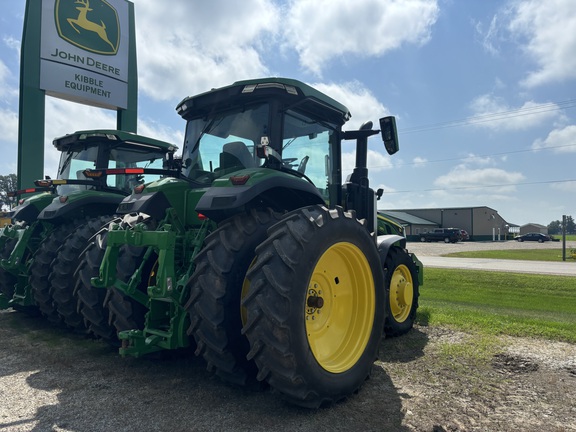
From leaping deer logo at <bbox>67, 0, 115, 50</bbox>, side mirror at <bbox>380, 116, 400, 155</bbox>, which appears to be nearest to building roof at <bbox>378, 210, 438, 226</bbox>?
leaping deer logo at <bbox>67, 0, 115, 50</bbox>

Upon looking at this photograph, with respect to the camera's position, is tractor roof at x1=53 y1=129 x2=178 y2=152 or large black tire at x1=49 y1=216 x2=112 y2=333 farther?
tractor roof at x1=53 y1=129 x2=178 y2=152

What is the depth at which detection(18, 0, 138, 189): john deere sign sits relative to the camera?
1353 centimetres

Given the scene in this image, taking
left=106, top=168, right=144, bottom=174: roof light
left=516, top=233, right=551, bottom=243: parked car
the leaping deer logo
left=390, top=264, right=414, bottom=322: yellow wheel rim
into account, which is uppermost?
the leaping deer logo

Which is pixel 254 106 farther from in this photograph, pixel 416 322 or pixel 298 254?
pixel 416 322

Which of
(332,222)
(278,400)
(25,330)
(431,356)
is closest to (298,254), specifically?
(332,222)

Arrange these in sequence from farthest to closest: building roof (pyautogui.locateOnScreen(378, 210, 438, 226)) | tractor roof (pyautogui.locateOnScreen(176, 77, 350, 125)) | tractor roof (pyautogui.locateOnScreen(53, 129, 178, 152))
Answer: building roof (pyautogui.locateOnScreen(378, 210, 438, 226)), tractor roof (pyautogui.locateOnScreen(53, 129, 178, 152)), tractor roof (pyautogui.locateOnScreen(176, 77, 350, 125))

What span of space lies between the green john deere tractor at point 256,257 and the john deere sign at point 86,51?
11.4 m

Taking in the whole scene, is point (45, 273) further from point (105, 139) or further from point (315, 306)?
point (315, 306)

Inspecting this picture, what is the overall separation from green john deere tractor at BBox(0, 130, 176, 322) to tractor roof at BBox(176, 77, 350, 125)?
33.7 inches

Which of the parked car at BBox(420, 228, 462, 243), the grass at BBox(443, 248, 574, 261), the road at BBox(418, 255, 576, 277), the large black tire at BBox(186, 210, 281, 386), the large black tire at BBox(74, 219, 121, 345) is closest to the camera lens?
the large black tire at BBox(186, 210, 281, 386)

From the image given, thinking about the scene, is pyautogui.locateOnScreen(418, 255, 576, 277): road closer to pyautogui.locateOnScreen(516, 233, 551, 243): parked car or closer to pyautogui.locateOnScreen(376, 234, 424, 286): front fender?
pyautogui.locateOnScreen(376, 234, 424, 286): front fender

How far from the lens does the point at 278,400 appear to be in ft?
11.8

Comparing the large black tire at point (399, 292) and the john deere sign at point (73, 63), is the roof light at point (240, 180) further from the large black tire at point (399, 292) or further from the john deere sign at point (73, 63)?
the john deere sign at point (73, 63)

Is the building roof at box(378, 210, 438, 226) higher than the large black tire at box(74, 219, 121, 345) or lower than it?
higher
